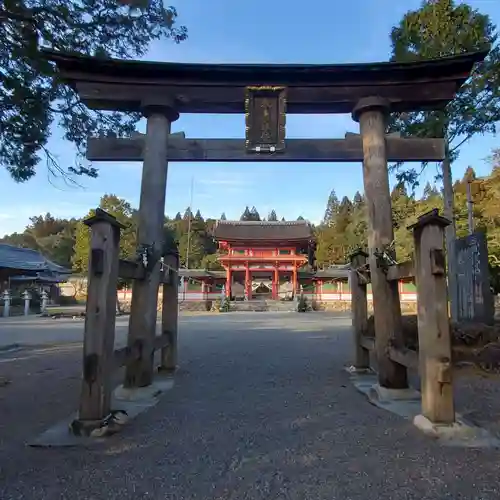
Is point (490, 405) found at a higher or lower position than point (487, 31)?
lower

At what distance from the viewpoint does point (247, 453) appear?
9.89ft

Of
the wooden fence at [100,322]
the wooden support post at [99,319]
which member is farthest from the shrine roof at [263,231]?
the wooden support post at [99,319]

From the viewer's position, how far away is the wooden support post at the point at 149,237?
4.93 metres

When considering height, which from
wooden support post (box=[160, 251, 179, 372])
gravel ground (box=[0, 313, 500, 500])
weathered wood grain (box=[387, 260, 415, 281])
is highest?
weathered wood grain (box=[387, 260, 415, 281])

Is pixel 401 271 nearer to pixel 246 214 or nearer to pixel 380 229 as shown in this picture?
pixel 380 229

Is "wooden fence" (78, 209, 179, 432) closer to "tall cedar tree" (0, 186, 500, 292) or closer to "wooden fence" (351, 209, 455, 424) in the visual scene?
"wooden fence" (351, 209, 455, 424)

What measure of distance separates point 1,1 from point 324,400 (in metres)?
6.14

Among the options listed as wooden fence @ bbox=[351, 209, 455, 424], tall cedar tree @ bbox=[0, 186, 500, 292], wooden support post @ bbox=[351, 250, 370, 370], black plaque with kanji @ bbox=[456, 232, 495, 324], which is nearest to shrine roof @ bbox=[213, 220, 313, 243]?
tall cedar tree @ bbox=[0, 186, 500, 292]

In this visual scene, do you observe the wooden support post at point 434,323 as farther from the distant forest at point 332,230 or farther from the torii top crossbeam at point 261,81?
the distant forest at point 332,230

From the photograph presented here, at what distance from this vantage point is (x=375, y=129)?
17.4 feet

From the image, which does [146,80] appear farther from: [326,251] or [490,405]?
[326,251]

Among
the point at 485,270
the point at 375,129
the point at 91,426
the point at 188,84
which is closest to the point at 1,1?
the point at 188,84

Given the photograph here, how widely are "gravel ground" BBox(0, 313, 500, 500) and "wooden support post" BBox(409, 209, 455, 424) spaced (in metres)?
0.30

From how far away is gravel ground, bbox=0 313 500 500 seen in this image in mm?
2457
